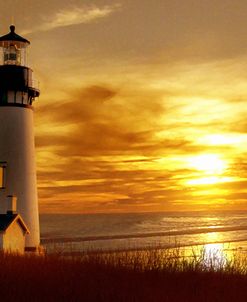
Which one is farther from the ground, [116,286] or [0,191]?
[0,191]

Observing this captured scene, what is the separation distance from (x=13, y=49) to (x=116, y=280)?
17.7m

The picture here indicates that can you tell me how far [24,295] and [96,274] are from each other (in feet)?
6.68

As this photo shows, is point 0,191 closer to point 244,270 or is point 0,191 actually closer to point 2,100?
point 2,100

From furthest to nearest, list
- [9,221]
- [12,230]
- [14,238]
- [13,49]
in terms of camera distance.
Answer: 1. [13,49]
2. [14,238]
3. [12,230]
4. [9,221]

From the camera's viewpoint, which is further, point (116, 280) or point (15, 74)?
point (15, 74)

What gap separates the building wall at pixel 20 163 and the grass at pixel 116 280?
11.0 meters

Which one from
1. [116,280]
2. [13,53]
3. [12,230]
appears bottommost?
[116,280]

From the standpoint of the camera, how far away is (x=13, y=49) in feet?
84.2

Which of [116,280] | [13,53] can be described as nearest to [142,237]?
[13,53]

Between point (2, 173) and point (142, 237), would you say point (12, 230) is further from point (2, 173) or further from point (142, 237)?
point (142, 237)

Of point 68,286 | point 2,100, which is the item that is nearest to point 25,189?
point 2,100

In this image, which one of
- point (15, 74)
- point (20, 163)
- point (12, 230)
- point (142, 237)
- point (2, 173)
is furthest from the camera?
point (142, 237)

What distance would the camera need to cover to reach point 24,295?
30.5 feet

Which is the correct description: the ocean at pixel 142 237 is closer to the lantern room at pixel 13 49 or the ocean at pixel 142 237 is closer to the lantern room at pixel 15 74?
the lantern room at pixel 15 74
